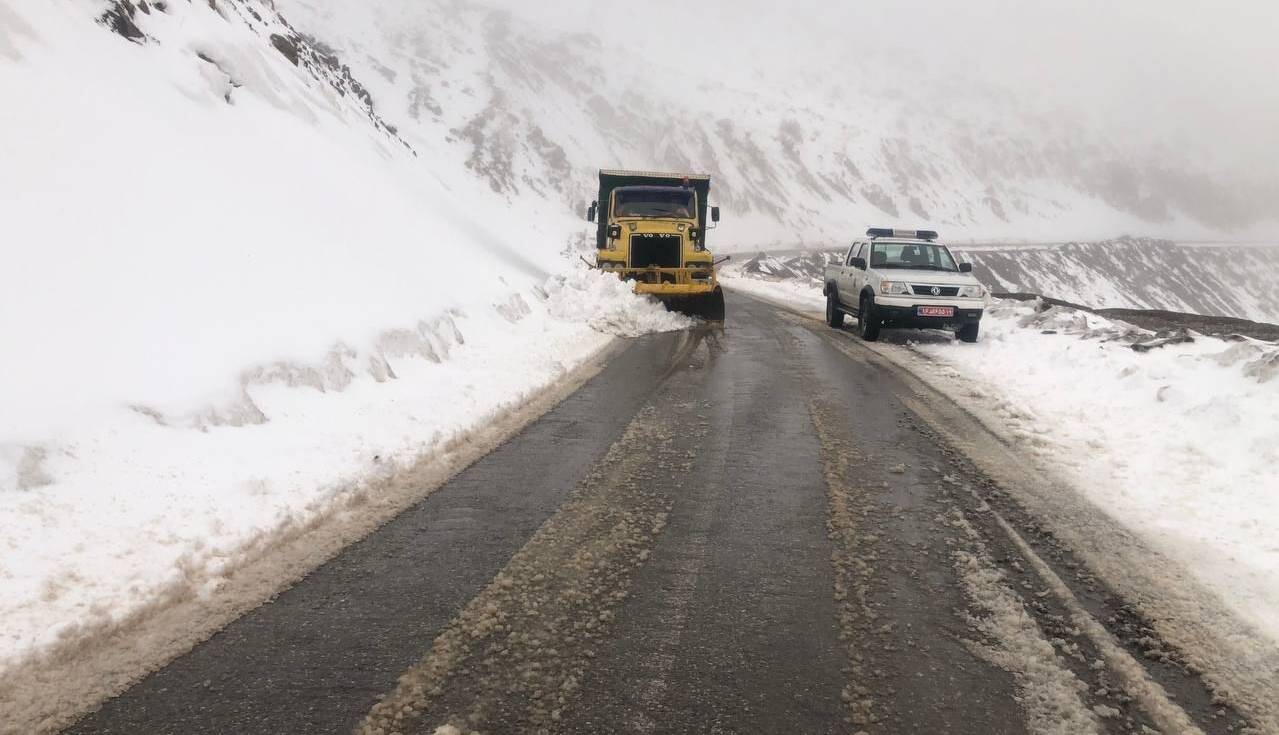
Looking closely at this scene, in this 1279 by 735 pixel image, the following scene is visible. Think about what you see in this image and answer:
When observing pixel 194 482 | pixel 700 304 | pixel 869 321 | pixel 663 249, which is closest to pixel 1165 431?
pixel 869 321

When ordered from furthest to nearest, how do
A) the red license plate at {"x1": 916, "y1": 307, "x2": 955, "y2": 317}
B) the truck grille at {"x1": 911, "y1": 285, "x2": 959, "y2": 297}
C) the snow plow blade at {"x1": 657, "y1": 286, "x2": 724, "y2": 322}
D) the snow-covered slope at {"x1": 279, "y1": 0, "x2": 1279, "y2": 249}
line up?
the snow-covered slope at {"x1": 279, "y1": 0, "x2": 1279, "y2": 249} < the snow plow blade at {"x1": 657, "y1": 286, "x2": 724, "y2": 322} < the truck grille at {"x1": 911, "y1": 285, "x2": 959, "y2": 297} < the red license plate at {"x1": 916, "y1": 307, "x2": 955, "y2": 317}

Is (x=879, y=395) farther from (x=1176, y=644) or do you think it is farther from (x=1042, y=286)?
(x=1042, y=286)

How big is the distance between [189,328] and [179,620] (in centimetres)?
386

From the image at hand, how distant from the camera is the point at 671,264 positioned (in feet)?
51.6

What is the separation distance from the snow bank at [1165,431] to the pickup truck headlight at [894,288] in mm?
1382

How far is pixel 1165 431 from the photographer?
6.53m

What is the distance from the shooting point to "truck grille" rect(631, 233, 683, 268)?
51.5 feet

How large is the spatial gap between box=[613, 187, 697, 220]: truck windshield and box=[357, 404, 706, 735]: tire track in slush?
1243cm

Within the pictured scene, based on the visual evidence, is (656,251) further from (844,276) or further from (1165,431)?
(1165,431)

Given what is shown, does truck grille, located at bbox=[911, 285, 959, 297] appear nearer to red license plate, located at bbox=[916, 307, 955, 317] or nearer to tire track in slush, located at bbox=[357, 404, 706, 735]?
red license plate, located at bbox=[916, 307, 955, 317]

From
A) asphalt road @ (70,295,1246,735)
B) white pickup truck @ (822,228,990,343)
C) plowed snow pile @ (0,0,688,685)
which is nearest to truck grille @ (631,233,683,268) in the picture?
plowed snow pile @ (0,0,688,685)

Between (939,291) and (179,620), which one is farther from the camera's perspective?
(939,291)

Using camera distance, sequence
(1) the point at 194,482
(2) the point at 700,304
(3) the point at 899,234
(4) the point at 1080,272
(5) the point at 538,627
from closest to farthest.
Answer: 1. (5) the point at 538,627
2. (1) the point at 194,482
3. (3) the point at 899,234
4. (2) the point at 700,304
5. (4) the point at 1080,272

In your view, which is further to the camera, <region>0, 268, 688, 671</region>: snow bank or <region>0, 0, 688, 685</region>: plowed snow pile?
<region>0, 0, 688, 685</region>: plowed snow pile
